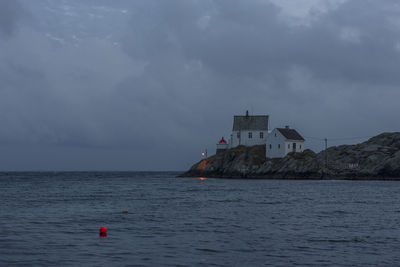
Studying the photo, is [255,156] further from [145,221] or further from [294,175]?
[145,221]

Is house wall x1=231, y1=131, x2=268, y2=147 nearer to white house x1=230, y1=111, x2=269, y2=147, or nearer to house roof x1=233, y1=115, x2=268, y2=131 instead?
white house x1=230, y1=111, x2=269, y2=147

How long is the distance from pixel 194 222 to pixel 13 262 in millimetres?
15559

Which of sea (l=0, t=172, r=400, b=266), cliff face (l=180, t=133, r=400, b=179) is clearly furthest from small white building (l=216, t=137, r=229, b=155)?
sea (l=0, t=172, r=400, b=266)

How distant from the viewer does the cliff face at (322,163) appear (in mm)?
107188

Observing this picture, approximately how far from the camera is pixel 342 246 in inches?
973

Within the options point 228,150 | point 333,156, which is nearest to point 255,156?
point 228,150

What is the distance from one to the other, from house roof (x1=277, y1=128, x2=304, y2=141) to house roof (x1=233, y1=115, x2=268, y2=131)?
8142 millimetres

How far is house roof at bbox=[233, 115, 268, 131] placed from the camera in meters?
127

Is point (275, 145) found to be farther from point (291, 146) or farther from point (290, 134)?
point (290, 134)

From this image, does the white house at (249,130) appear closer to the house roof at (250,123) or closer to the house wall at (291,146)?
the house roof at (250,123)

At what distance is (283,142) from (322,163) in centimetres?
1120

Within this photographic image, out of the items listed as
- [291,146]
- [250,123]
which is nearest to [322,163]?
[291,146]

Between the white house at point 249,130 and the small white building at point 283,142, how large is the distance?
20.4 feet

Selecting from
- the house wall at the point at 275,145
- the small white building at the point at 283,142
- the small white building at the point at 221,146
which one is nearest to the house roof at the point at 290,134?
the small white building at the point at 283,142
